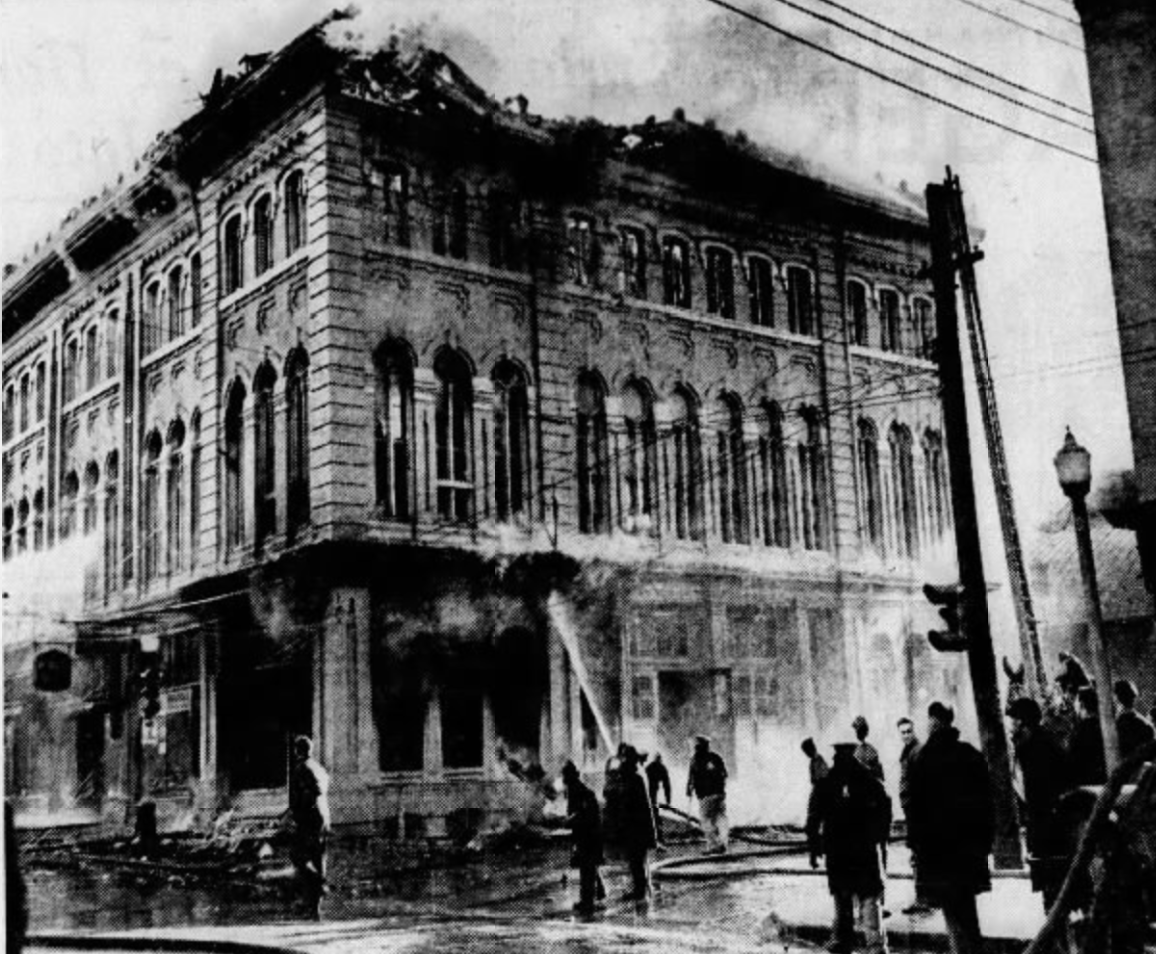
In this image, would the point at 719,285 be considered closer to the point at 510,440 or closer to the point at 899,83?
the point at 510,440

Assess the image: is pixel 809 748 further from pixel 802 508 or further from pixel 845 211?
pixel 845 211

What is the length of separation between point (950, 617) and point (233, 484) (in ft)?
16.0

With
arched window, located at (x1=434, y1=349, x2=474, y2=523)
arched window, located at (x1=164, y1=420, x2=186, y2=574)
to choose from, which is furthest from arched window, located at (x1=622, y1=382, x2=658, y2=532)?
arched window, located at (x1=164, y1=420, x2=186, y2=574)

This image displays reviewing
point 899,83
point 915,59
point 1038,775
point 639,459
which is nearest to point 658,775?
point 639,459

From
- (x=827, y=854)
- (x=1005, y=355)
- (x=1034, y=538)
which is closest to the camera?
(x=827, y=854)

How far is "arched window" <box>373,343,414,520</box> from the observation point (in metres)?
9.04

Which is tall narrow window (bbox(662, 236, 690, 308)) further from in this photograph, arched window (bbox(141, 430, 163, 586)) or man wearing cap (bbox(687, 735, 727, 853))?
arched window (bbox(141, 430, 163, 586))

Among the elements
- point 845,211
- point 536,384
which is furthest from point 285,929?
point 845,211

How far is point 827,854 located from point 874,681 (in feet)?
13.6

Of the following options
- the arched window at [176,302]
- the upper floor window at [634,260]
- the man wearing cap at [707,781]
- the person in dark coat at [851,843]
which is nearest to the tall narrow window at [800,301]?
the upper floor window at [634,260]

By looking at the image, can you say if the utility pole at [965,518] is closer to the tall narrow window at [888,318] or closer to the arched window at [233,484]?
the tall narrow window at [888,318]

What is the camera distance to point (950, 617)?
9.27 metres

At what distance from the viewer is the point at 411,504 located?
9211 millimetres

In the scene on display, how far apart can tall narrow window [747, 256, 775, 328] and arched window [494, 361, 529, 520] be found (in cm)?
198
